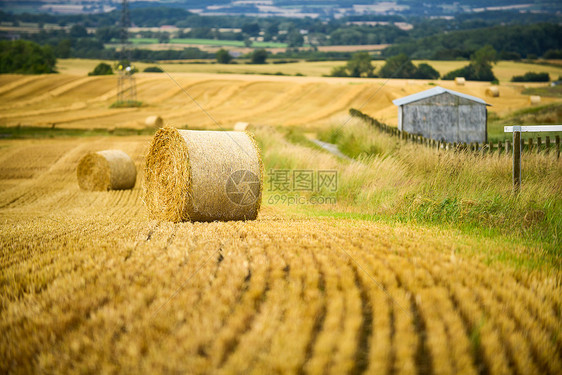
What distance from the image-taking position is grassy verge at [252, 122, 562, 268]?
7.61 metres

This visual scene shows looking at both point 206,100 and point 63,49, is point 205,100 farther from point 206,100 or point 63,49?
point 63,49

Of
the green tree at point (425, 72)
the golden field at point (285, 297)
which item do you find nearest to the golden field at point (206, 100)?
the green tree at point (425, 72)

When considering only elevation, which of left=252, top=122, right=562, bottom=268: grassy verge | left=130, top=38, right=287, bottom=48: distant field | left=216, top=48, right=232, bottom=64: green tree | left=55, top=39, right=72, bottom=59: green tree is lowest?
left=252, top=122, right=562, bottom=268: grassy verge

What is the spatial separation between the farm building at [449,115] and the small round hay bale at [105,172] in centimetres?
1180

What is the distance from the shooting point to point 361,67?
75250 mm

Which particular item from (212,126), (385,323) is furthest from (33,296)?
(212,126)

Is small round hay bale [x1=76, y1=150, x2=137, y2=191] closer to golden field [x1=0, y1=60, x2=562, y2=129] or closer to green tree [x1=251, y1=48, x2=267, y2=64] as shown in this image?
golden field [x1=0, y1=60, x2=562, y2=129]

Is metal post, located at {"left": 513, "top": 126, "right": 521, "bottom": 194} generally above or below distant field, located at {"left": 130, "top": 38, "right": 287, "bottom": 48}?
below

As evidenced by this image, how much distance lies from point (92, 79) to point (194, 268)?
6251 centimetres

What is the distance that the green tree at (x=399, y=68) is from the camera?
67625 millimetres

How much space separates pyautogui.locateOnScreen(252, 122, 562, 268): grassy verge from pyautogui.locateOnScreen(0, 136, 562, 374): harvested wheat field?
126 cm

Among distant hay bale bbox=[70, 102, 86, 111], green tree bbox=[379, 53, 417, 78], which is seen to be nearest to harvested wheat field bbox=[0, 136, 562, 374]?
distant hay bale bbox=[70, 102, 86, 111]

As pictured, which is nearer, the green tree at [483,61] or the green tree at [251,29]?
the green tree at [483,61]

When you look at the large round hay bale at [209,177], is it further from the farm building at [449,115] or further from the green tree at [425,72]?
the green tree at [425,72]
